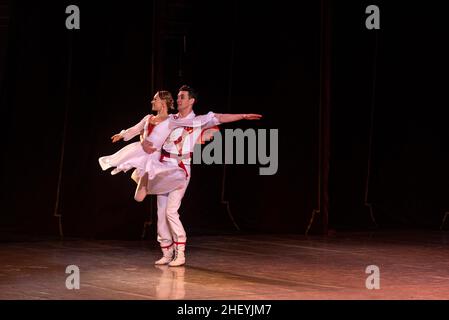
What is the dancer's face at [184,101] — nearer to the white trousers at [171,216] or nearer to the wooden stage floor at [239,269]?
the white trousers at [171,216]

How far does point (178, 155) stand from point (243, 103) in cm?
304

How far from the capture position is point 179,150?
6621 millimetres

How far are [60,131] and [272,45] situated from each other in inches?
93.0

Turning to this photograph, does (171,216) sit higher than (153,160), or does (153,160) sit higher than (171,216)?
(153,160)

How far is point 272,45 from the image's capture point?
9.31 meters

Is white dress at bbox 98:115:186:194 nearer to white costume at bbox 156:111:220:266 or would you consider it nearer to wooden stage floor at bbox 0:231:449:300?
white costume at bbox 156:111:220:266

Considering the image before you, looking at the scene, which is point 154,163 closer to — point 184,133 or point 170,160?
point 170,160

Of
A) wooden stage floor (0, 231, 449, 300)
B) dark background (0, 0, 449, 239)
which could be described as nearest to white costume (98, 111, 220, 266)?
wooden stage floor (0, 231, 449, 300)

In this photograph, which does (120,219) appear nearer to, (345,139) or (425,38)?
(345,139)

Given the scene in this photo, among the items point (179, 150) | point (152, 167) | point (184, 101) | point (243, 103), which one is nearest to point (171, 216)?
point (152, 167)

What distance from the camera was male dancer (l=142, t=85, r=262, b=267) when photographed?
659cm

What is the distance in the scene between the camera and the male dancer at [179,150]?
659cm
